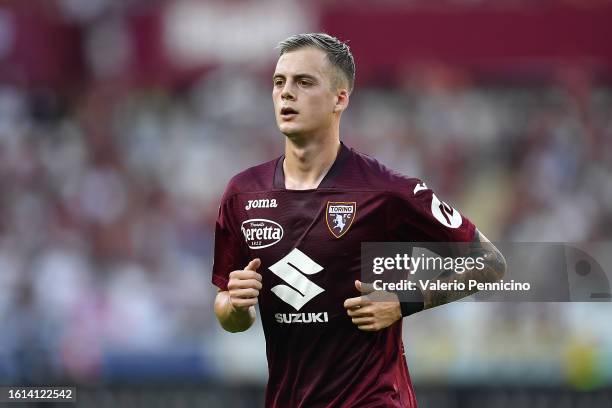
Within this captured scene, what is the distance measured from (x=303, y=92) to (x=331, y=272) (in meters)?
0.84

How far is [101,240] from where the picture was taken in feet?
43.2

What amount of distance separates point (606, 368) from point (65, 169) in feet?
23.1

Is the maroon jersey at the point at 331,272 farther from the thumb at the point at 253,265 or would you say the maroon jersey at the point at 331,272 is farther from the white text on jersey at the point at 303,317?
the thumb at the point at 253,265

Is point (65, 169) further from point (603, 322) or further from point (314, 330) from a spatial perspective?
point (314, 330)

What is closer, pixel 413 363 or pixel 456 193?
pixel 413 363

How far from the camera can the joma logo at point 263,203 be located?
5609 millimetres

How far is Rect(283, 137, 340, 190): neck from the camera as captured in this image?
5.64m

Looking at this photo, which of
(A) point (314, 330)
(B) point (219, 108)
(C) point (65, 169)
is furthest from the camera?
(B) point (219, 108)

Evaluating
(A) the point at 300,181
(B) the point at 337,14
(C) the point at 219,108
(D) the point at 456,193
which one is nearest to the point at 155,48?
(C) the point at 219,108

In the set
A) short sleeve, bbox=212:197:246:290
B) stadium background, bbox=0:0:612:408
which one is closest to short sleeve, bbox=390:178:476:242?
short sleeve, bbox=212:197:246:290

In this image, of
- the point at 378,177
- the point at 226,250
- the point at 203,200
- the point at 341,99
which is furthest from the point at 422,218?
the point at 203,200

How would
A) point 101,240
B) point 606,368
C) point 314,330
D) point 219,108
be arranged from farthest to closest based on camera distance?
point 219,108 < point 101,240 < point 606,368 < point 314,330

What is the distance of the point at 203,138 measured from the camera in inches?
583

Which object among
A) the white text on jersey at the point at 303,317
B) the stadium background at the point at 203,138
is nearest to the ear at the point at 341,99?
the white text on jersey at the point at 303,317
